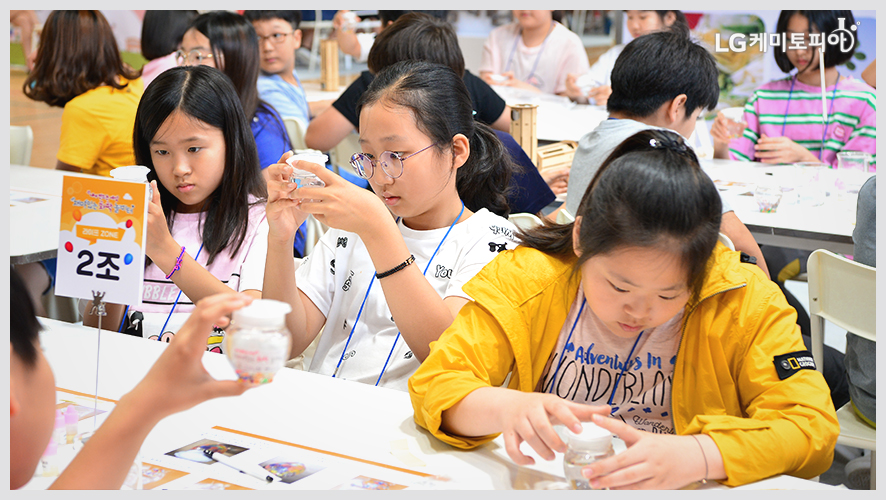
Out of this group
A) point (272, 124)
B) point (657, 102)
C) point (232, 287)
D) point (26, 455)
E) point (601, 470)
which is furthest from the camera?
point (272, 124)

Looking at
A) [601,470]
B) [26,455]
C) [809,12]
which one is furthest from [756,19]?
[26,455]

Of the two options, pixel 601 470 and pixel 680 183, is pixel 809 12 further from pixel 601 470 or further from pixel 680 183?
pixel 601 470

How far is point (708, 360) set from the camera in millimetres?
1315

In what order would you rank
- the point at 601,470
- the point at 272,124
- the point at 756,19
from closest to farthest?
the point at 601,470
the point at 272,124
the point at 756,19

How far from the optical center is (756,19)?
5273 millimetres

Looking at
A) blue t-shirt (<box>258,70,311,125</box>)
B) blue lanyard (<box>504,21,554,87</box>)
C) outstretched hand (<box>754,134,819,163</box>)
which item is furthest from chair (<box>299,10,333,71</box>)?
outstretched hand (<box>754,134,819,163</box>)

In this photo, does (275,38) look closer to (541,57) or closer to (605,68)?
(541,57)

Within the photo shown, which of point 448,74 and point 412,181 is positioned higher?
point 448,74

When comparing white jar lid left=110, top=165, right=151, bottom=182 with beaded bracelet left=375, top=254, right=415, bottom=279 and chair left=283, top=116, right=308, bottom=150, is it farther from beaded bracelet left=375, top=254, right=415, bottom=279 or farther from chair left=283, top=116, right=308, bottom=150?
chair left=283, top=116, right=308, bottom=150

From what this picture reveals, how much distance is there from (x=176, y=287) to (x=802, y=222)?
2094 mm

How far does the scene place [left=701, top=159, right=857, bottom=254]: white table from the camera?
8.57ft

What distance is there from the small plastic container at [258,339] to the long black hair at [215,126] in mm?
1222

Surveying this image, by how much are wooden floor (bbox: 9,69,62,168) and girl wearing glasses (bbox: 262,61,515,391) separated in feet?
16.6

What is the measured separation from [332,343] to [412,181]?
43cm
